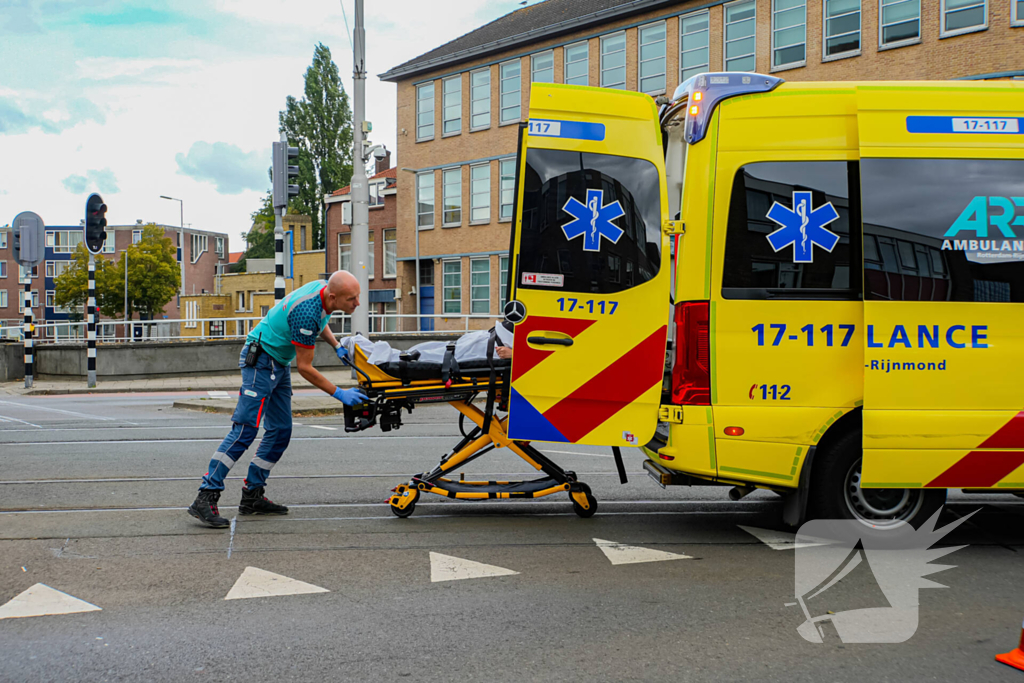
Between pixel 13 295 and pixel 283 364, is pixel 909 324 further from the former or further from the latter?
pixel 13 295

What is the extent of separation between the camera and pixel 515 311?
5.59 meters

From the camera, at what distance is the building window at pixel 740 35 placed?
95.5 feet

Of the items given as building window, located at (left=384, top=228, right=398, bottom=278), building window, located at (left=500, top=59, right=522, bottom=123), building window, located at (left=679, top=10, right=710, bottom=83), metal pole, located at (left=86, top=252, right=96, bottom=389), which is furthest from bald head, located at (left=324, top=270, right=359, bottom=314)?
building window, located at (left=384, top=228, right=398, bottom=278)

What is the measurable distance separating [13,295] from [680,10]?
8614cm

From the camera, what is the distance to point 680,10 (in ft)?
101

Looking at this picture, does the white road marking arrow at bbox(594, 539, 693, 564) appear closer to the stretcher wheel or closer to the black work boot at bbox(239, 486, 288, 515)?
the stretcher wheel

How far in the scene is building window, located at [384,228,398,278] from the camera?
43.5 m

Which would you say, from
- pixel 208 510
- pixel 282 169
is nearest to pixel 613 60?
pixel 282 169

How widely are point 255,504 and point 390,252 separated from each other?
37.8m

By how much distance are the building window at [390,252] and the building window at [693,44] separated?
17.4m

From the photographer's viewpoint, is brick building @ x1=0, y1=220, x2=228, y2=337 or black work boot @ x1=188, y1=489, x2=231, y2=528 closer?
black work boot @ x1=188, y1=489, x2=231, y2=528

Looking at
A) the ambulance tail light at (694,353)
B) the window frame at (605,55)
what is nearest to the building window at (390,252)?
the window frame at (605,55)

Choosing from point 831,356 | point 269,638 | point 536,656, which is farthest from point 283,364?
point 831,356

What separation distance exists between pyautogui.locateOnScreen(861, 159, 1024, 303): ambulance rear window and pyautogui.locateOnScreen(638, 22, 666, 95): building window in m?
26.8
